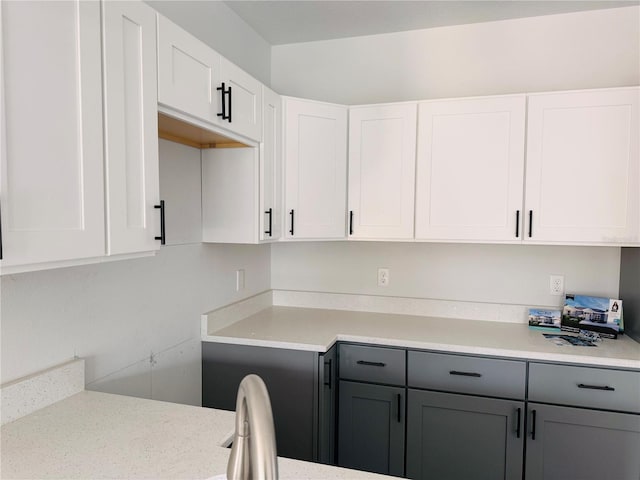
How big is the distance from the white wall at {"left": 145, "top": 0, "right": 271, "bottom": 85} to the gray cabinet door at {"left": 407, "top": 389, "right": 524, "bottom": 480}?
2.03 meters

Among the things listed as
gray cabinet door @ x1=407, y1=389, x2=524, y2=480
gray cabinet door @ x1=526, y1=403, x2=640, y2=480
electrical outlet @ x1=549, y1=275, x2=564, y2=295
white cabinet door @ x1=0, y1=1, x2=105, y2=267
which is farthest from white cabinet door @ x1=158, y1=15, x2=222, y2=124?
electrical outlet @ x1=549, y1=275, x2=564, y2=295

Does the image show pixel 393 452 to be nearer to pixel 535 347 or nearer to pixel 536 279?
pixel 535 347

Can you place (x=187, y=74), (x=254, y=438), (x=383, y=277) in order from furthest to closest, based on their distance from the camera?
(x=383, y=277) < (x=187, y=74) < (x=254, y=438)

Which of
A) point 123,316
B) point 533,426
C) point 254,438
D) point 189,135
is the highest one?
point 189,135

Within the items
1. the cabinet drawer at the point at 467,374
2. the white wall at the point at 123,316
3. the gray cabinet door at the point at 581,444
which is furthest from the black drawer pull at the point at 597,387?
the white wall at the point at 123,316

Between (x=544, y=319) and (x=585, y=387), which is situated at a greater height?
(x=544, y=319)

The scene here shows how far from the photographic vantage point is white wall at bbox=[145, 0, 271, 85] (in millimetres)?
1922

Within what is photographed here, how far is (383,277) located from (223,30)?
5.59 feet

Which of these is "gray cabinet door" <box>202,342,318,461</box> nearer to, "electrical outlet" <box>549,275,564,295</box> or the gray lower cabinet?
the gray lower cabinet

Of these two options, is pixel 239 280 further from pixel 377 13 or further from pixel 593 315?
pixel 593 315

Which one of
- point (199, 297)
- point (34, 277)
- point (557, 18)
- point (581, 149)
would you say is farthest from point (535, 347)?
point (34, 277)

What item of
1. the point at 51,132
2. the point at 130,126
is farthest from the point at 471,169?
the point at 51,132

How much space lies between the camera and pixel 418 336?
2217 millimetres

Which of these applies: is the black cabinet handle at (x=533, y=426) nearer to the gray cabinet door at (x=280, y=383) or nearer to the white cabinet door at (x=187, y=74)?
the gray cabinet door at (x=280, y=383)
